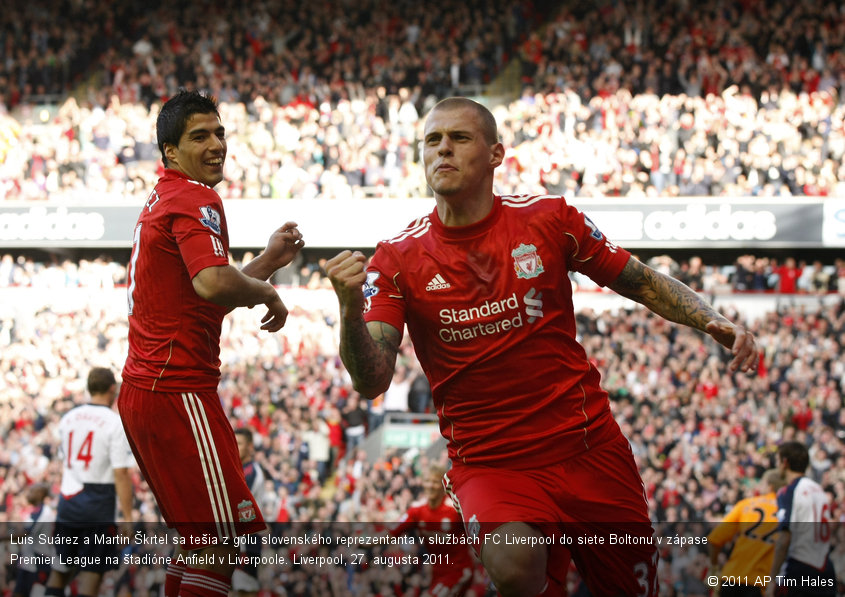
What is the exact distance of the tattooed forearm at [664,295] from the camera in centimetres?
425

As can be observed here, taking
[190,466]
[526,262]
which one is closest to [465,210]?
[526,262]

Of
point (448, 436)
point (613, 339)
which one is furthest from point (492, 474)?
point (613, 339)

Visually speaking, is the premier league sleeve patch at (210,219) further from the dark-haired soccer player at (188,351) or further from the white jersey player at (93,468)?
the white jersey player at (93,468)

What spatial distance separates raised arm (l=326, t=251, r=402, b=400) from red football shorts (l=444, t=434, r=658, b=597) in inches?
24.6

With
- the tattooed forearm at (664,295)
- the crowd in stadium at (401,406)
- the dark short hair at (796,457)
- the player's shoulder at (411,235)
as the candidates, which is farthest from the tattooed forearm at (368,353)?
the crowd in stadium at (401,406)

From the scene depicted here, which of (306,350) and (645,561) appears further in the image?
(306,350)

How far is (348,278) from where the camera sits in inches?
139

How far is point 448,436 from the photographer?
14.5 ft

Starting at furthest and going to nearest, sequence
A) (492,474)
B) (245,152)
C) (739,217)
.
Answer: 1. (245,152)
2. (739,217)
3. (492,474)

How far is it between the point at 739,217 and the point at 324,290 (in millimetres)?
8677

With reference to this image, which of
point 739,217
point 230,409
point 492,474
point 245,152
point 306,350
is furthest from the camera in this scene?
point 245,152

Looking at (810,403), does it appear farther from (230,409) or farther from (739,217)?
(230,409)

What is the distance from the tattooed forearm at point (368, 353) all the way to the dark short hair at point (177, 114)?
131cm

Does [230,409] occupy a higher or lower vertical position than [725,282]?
lower
